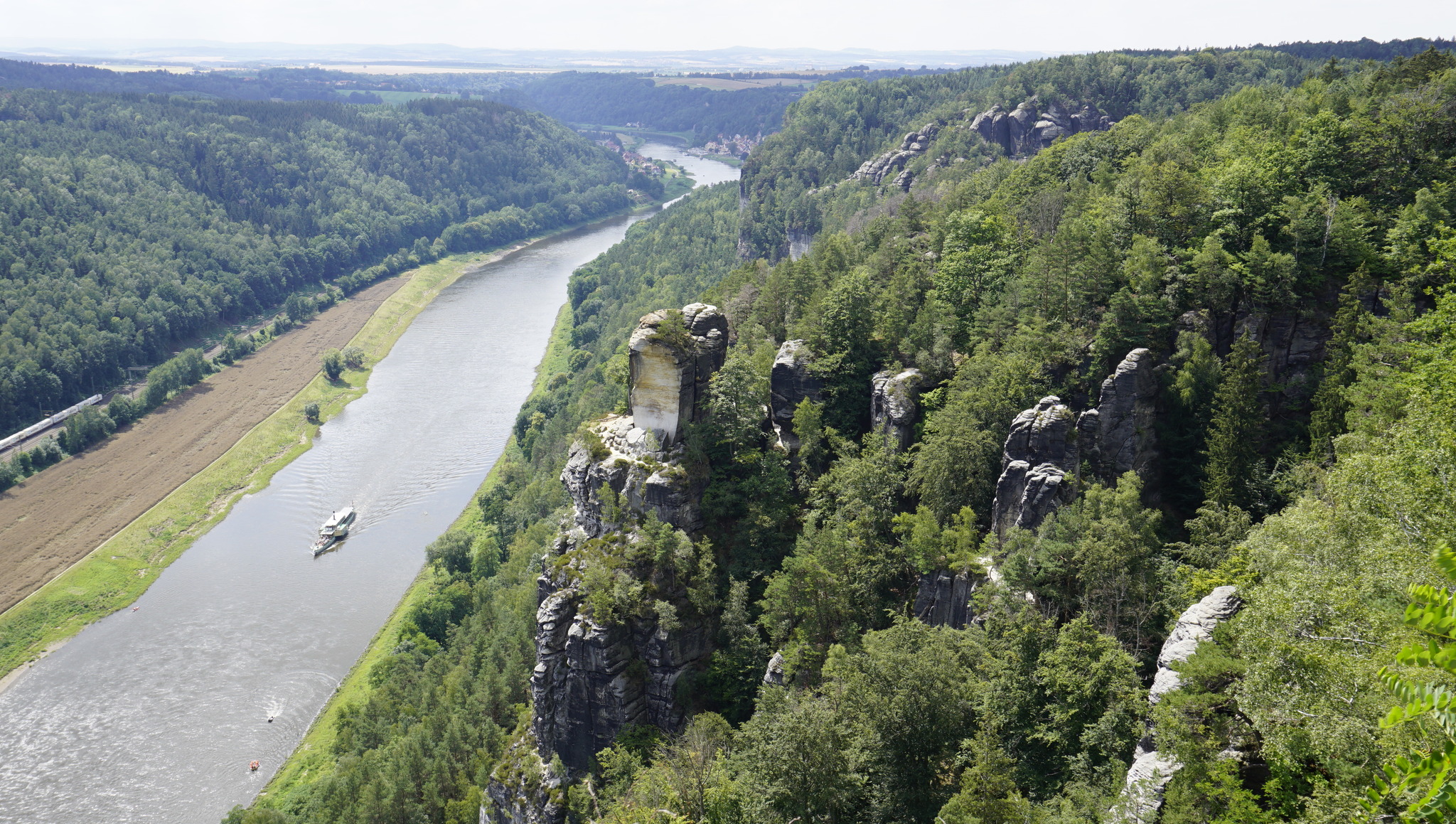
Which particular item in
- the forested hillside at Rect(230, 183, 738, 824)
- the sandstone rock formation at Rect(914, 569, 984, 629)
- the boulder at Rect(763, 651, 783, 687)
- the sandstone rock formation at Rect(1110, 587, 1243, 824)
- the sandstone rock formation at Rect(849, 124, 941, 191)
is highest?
the sandstone rock formation at Rect(849, 124, 941, 191)

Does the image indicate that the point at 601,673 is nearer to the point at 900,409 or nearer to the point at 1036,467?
the point at 900,409

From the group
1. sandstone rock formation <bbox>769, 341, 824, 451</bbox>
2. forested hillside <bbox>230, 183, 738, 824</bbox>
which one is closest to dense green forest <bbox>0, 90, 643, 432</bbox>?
forested hillside <bbox>230, 183, 738, 824</bbox>

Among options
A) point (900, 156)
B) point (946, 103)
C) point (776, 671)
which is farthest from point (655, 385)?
point (946, 103)

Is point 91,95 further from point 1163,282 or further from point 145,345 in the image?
point 1163,282

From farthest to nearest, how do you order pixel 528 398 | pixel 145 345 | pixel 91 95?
pixel 91 95, pixel 145 345, pixel 528 398

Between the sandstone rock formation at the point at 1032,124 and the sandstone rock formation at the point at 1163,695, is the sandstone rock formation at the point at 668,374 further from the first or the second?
the sandstone rock formation at the point at 1032,124

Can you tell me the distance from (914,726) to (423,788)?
35.1 metres

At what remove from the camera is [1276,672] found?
797 inches

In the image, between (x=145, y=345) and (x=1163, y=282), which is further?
(x=145, y=345)

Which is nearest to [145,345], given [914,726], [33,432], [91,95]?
[33,432]

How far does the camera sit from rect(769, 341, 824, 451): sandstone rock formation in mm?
50250

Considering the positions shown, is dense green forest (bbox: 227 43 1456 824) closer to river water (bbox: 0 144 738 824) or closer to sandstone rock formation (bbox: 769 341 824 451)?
sandstone rock formation (bbox: 769 341 824 451)

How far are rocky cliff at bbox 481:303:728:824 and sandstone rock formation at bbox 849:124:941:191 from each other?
85282 mm

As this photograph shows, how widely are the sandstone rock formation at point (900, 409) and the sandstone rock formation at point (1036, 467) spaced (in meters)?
7.46
